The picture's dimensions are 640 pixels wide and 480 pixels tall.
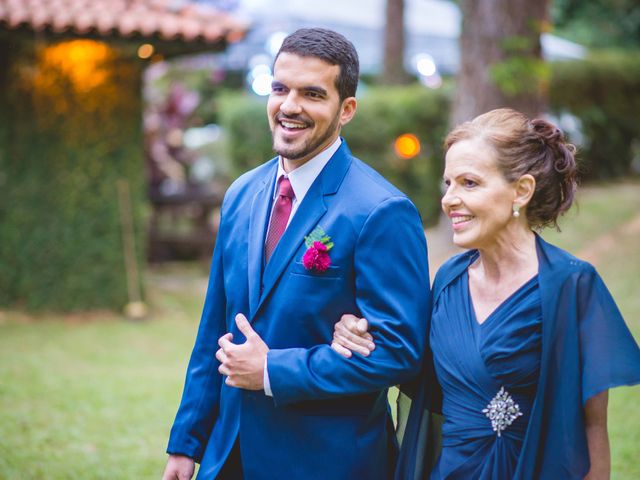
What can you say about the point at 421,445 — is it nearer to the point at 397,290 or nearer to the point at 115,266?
the point at 397,290

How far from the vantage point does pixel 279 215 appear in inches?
108

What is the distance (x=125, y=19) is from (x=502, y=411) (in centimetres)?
869

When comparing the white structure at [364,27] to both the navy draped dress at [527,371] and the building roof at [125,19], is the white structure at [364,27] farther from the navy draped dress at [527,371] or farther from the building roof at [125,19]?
the navy draped dress at [527,371]

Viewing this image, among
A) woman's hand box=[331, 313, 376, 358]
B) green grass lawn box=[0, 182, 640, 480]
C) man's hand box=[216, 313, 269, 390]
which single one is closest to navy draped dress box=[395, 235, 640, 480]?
woman's hand box=[331, 313, 376, 358]

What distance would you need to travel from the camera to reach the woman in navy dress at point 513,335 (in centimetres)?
232

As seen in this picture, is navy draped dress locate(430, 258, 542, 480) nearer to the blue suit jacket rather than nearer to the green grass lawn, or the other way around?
the blue suit jacket

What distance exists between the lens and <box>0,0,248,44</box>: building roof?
9492 mm

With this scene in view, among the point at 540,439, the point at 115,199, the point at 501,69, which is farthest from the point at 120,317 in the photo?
the point at 540,439

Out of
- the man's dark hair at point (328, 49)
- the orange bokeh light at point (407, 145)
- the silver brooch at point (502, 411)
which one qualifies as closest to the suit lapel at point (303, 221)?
the man's dark hair at point (328, 49)

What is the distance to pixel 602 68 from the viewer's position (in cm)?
1761

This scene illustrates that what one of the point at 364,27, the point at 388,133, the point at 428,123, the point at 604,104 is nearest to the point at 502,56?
the point at 388,133

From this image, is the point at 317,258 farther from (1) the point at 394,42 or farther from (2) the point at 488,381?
(1) the point at 394,42

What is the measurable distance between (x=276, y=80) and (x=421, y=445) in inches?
50.7

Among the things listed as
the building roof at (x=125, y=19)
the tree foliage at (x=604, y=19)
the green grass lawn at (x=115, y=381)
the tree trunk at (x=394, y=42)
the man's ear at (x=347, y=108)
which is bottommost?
the green grass lawn at (x=115, y=381)
